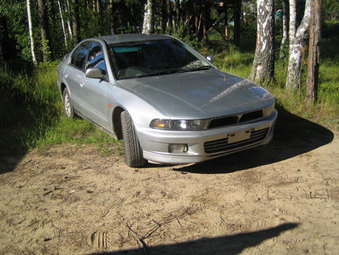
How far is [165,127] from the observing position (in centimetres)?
381

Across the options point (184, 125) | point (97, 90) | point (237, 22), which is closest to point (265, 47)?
point (97, 90)

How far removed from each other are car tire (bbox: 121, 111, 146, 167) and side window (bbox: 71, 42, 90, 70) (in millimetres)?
1874

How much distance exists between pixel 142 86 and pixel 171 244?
2.10m

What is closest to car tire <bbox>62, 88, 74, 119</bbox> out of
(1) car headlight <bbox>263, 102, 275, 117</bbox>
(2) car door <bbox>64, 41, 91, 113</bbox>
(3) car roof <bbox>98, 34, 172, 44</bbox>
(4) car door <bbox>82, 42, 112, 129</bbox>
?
(2) car door <bbox>64, 41, 91, 113</bbox>

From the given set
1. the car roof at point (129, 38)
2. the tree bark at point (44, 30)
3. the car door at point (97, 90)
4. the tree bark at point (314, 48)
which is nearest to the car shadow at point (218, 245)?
the car door at point (97, 90)

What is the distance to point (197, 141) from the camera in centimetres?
375

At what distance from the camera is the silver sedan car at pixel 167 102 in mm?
3795

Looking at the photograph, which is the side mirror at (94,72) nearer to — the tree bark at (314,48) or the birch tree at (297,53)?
the tree bark at (314,48)

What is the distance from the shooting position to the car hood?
Answer: 3.83 m

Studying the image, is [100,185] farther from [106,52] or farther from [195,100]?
[106,52]

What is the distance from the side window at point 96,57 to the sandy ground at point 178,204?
1242 mm

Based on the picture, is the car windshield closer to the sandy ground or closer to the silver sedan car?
the silver sedan car

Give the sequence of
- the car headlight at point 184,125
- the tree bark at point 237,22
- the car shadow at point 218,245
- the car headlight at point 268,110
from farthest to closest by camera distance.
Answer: the tree bark at point 237,22 → the car headlight at point 268,110 → the car headlight at point 184,125 → the car shadow at point 218,245

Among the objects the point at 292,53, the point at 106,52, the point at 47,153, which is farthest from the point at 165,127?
the point at 292,53
